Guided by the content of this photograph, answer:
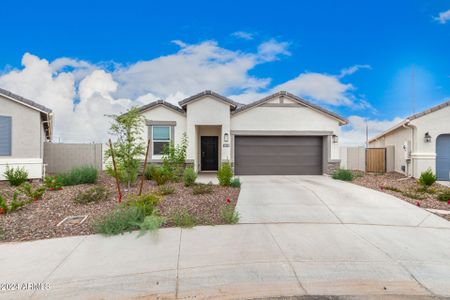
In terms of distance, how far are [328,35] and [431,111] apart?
690cm

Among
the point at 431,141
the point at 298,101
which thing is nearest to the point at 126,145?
the point at 298,101

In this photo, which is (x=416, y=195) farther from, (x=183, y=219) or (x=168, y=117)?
(x=168, y=117)

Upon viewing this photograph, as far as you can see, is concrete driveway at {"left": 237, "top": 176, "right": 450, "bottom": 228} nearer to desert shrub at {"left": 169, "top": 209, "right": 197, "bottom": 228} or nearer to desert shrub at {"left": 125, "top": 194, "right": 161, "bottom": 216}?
desert shrub at {"left": 169, "top": 209, "right": 197, "bottom": 228}

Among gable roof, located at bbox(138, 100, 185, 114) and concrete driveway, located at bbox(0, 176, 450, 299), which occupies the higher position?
gable roof, located at bbox(138, 100, 185, 114)

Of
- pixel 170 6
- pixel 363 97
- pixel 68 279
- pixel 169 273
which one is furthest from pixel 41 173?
pixel 363 97

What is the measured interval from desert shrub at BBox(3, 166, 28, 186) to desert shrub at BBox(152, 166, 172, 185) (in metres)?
5.05

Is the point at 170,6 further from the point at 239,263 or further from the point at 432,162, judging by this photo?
the point at 432,162

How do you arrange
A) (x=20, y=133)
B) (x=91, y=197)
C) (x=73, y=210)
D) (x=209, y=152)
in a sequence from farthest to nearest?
(x=209, y=152) < (x=20, y=133) < (x=91, y=197) < (x=73, y=210)

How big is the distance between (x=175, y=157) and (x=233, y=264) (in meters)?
8.72

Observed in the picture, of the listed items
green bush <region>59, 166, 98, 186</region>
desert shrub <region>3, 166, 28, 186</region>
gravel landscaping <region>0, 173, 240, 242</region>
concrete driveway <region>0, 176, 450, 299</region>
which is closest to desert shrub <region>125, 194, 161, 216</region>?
gravel landscaping <region>0, 173, 240, 242</region>

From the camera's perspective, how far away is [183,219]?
5.75 m

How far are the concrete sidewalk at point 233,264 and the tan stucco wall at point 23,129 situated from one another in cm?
774

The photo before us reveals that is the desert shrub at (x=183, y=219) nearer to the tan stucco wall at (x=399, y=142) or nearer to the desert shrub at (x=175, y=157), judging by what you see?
the desert shrub at (x=175, y=157)

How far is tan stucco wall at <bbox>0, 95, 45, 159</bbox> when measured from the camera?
10627 mm
